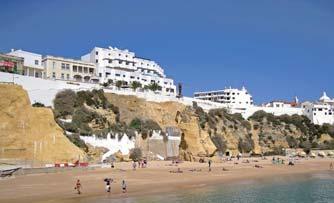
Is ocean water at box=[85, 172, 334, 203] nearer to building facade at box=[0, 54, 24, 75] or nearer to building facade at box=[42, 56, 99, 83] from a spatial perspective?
building facade at box=[0, 54, 24, 75]

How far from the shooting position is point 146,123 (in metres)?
49.3

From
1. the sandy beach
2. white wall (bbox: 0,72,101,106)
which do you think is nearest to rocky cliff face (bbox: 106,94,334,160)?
the sandy beach

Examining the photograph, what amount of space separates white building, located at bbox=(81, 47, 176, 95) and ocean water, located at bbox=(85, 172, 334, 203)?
37.3 m

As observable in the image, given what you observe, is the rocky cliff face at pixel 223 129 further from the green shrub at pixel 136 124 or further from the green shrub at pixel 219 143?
the green shrub at pixel 136 124

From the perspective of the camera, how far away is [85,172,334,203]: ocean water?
23.2 m

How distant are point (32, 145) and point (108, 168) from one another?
675 cm

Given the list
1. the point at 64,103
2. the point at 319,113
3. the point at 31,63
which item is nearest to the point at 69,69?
the point at 31,63

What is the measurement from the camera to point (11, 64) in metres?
49.1

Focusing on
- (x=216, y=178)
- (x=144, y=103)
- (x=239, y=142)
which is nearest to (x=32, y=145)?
(x=216, y=178)

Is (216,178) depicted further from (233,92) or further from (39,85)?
(233,92)

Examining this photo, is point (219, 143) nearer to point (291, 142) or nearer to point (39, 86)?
point (291, 142)

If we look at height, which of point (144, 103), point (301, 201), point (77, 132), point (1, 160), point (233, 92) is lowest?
point (301, 201)

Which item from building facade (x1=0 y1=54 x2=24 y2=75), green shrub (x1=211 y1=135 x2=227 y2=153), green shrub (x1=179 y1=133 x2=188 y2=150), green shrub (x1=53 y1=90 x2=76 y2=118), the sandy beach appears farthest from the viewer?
green shrub (x1=211 y1=135 x2=227 y2=153)

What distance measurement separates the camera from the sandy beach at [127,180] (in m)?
22.4
